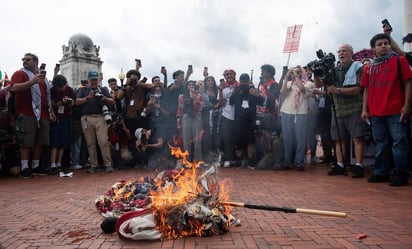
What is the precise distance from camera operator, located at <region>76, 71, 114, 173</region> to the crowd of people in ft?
0.07

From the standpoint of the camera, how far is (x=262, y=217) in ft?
11.9

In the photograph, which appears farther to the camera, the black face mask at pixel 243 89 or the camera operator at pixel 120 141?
the camera operator at pixel 120 141

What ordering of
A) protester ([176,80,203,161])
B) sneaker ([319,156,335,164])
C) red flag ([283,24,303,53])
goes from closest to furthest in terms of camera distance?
1. protester ([176,80,203,161])
2. sneaker ([319,156,335,164])
3. red flag ([283,24,303,53])

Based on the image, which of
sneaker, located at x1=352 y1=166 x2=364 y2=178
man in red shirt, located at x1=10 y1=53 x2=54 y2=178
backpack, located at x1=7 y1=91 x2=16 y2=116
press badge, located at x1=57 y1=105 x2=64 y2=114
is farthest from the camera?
press badge, located at x1=57 y1=105 x2=64 y2=114

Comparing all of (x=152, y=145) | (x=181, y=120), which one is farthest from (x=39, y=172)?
(x=181, y=120)

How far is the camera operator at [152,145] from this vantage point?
26.5 feet

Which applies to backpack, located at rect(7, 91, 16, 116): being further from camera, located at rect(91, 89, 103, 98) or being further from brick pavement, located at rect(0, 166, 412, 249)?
brick pavement, located at rect(0, 166, 412, 249)

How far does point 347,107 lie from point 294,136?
1435mm

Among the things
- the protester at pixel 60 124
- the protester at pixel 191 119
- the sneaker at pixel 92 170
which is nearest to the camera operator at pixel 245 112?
the protester at pixel 191 119

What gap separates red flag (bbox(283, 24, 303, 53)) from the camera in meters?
8.69

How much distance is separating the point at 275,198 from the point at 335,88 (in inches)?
112

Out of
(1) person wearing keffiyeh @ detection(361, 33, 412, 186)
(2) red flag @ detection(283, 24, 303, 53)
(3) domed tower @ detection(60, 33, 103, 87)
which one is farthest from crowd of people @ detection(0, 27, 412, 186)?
(3) domed tower @ detection(60, 33, 103, 87)

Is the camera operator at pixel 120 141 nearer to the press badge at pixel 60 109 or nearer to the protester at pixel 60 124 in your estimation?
the protester at pixel 60 124

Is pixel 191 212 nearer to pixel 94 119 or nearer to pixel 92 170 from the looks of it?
pixel 92 170
